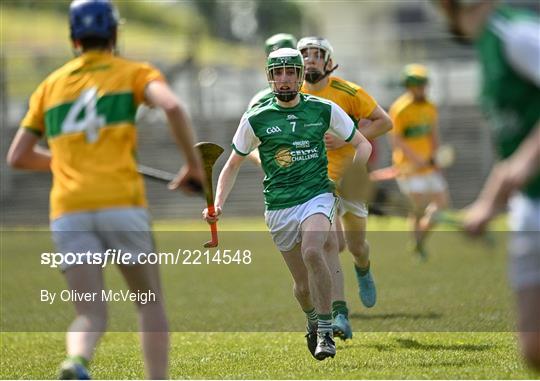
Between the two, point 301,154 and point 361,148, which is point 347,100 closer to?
point 361,148

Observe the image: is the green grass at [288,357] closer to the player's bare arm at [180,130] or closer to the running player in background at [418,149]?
the player's bare arm at [180,130]

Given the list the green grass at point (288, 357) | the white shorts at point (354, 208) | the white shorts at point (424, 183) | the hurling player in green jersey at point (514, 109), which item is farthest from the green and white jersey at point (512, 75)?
the white shorts at point (424, 183)

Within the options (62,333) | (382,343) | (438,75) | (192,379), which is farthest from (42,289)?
(438,75)

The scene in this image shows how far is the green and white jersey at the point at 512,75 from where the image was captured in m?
5.21

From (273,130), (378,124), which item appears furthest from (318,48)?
(273,130)

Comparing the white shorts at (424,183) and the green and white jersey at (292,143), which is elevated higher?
the green and white jersey at (292,143)

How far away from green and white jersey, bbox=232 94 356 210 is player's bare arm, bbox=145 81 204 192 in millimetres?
2522

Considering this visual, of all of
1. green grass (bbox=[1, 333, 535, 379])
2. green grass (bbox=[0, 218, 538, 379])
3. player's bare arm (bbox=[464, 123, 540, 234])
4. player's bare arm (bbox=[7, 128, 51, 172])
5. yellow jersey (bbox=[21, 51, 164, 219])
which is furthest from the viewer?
green grass (bbox=[0, 218, 538, 379])

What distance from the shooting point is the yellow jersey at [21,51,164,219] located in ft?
19.9

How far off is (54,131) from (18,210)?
25.6 m

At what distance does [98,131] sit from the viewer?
6.06m

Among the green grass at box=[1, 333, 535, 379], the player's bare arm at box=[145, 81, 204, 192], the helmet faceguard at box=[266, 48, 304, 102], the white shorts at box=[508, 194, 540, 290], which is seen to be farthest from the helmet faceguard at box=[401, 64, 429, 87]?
the white shorts at box=[508, 194, 540, 290]

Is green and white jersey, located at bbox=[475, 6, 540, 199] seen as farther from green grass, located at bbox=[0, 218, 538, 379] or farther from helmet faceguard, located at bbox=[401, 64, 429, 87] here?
helmet faceguard, located at bbox=[401, 64, 429, 87]

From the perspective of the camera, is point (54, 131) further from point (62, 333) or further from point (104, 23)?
point (62, 333)
